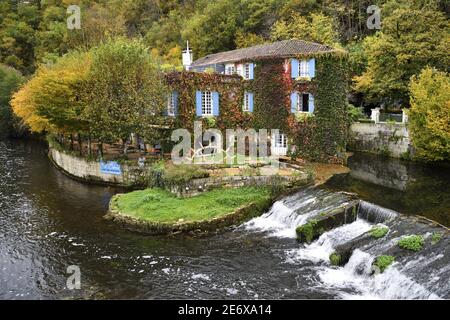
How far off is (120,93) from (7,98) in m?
37.8

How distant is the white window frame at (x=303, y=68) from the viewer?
33312 mm

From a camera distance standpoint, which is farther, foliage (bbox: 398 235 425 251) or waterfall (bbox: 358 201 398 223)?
waterfall (bbox: 358 201 398 223)

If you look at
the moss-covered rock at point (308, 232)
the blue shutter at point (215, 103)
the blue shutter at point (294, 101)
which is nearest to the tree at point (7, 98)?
the blue shutter at point (215, 103)

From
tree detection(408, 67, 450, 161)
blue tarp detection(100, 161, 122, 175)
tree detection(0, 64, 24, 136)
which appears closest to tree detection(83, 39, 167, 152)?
blue tarp detection(100, 161, 122, 175)

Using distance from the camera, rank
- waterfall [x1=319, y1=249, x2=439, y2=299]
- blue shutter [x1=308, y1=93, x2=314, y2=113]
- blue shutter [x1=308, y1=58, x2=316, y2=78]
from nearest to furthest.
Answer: waterfall [x1=319, y1=249, x2=439, y2=299]
blue shutter [x1=308, y1=58, x2=316, y2=78]
blue shutter [x1=308, y1=93, x2=314, y2=113]

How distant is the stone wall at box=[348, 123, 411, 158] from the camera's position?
125 ft

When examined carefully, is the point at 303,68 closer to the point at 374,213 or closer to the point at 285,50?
the point at 285,50

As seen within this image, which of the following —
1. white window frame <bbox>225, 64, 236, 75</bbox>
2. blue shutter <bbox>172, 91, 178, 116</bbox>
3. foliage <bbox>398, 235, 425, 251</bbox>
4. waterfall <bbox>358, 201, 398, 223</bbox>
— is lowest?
foliage <bbox>398, 235, 425, 251</bbox>

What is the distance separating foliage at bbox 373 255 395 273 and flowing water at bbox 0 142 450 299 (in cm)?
23

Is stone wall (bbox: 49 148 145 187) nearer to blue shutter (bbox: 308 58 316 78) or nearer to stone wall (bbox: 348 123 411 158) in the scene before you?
blue shutter (bbox: 308 58 316 78)

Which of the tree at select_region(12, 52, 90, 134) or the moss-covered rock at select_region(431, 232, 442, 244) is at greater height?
the tree at select_region(12, 52, 90, 134)

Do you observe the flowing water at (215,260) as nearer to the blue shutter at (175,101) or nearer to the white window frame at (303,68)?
the blue shutter at (175,101)

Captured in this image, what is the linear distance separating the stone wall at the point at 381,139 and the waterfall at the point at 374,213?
59.8 ft

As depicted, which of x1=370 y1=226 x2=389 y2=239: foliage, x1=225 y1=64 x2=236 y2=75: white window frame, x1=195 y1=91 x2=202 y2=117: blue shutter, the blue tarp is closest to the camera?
x1=370 y1=226 x2=389 y2=239: foliage
